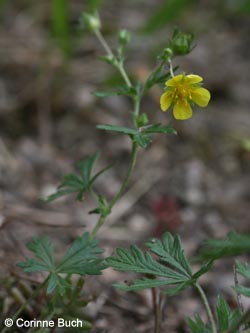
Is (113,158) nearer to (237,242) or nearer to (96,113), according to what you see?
(96,113)

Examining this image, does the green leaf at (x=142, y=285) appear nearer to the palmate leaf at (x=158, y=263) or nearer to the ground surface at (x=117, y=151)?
the palmate leaf at (x=158, y=263)

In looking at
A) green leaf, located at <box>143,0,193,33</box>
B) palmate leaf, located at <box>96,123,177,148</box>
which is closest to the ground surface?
green leaf, located at <box>143,0,193,33</box>

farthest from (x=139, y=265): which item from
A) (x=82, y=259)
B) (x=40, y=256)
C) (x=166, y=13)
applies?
(x=166, y=13)

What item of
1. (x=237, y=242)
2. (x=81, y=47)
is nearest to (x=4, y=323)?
(x=237, y=242)

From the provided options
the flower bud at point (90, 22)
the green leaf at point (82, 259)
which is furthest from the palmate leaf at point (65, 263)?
the flower bud at point (90, 22)

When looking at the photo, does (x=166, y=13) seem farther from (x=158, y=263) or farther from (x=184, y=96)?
(x=158, y=263)

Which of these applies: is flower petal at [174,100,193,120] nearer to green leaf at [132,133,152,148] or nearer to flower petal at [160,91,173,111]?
flower petal at [160,91,173,111]
